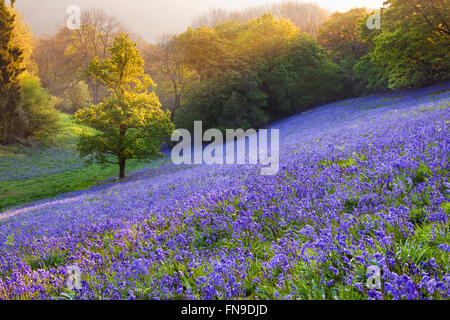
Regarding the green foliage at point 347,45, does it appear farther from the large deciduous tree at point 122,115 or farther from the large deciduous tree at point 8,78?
the large deciduous tree at point 8,78

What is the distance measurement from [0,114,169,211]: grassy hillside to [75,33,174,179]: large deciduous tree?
1.83 meters

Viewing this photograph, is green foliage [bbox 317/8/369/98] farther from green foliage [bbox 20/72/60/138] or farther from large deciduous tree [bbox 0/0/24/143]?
large deciduous tree [bbox 0/0/24/143]

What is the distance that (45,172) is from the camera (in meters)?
24.7

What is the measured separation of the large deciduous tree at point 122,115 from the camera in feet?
52.2

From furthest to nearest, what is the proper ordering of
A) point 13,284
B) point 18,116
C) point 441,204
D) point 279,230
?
1. point 18,116
2. point 279,230
3. point 13,284
4. point 441,204

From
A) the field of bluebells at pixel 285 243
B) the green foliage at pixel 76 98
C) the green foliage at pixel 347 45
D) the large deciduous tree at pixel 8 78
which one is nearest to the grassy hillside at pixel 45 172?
the large deciduous tree at pixel 8 78

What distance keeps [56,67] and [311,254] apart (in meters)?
80.5

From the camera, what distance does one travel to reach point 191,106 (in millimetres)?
35812

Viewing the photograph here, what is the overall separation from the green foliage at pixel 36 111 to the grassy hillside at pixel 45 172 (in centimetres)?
192

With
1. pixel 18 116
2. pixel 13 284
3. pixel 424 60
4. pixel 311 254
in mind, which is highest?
pixel 424 60

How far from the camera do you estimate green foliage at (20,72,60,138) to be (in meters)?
32.3

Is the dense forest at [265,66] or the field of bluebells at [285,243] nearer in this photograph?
the field of bluebells at [285,243]
